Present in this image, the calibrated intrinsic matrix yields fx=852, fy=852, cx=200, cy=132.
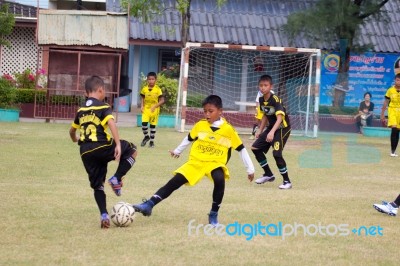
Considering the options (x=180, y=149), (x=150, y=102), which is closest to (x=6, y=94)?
(x=150, y=102)

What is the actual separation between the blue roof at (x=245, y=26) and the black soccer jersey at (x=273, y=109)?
16.3 m

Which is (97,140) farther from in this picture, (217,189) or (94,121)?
(217,189)

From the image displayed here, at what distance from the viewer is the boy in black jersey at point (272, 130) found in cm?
1192

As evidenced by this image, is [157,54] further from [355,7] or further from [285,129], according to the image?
[285,129]

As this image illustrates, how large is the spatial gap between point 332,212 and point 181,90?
1472 centimetres

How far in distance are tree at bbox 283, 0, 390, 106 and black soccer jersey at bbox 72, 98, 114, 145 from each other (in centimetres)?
1931

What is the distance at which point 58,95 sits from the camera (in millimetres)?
25609

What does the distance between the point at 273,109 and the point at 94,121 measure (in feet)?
14.8

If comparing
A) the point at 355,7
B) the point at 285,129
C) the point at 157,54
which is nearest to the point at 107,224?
the point at 285,129

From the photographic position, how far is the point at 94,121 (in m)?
8.16

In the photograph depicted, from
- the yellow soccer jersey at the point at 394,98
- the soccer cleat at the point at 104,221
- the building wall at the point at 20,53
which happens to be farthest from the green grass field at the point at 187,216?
the building wall at the point at 20,53

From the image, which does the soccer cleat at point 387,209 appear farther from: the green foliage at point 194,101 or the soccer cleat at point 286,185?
the green foliage at point 194,101

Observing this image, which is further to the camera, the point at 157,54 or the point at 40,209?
the point at 157,54

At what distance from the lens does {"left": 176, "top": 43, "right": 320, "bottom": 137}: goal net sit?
81.6ft
